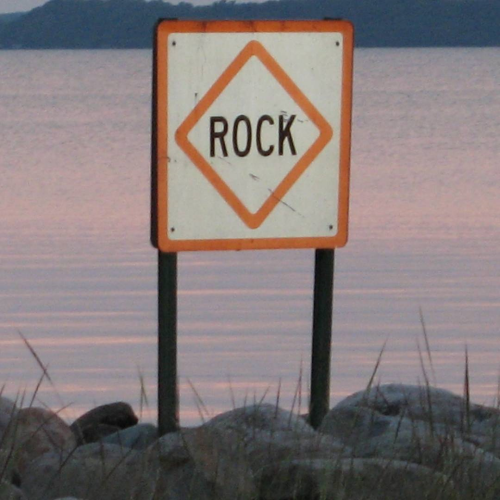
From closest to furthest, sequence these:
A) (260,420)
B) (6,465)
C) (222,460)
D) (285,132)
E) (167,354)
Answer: (6,465) → (222,460) → (260,420) → (167,354) → (285,132)

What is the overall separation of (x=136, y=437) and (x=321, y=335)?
2.40 feet

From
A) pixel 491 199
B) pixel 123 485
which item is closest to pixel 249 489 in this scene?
pixel 123 485

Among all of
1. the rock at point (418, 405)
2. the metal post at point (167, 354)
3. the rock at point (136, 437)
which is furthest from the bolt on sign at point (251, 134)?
the rock at point (136, 437)

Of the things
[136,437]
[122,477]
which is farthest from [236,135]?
[122,477]

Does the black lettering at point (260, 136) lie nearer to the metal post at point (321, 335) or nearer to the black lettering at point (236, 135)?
the black lettering at point (236, 135)

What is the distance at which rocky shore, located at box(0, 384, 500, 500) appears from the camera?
16.6ft

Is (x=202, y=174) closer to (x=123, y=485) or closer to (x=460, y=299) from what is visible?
(x=123, y=485)

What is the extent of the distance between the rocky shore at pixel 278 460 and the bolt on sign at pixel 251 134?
65cm

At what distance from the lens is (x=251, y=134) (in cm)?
627

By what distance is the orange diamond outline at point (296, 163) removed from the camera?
6215mm

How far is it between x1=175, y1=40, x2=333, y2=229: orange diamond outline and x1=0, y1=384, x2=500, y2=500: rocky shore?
2.29ft

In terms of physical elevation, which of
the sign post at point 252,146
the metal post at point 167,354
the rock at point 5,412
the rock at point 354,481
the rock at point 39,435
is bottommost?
the rock at point 39,435

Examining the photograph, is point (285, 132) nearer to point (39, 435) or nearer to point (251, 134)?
point (251, 134)

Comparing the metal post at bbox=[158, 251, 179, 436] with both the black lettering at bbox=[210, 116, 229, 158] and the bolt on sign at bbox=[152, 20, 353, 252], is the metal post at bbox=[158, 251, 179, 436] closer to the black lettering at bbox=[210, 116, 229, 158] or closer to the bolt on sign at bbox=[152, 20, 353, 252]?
the bolt on sign at bbox=[152, 20, 353, 252]
